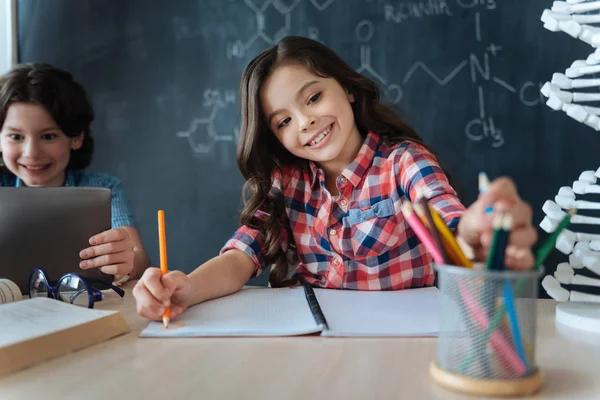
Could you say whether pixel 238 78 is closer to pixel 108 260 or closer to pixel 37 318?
pixel 108 260

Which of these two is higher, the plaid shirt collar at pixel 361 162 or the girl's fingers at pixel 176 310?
the plaid shirt collar at pixel 361 162

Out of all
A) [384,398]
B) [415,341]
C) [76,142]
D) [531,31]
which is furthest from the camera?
[531,31]

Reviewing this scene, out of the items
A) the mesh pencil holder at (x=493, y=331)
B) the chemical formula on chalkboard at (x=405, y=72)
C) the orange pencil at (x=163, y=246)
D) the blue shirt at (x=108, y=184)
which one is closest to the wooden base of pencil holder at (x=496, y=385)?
the mesh pencil holder at (x=493, y=331)

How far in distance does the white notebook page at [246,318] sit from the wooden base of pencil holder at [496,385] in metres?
0.24

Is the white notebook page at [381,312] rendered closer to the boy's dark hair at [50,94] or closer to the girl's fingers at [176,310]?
the girl's fingers at [176,310]

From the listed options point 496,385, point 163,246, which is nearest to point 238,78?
point 163,246

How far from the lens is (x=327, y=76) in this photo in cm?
133

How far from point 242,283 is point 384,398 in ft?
1.93

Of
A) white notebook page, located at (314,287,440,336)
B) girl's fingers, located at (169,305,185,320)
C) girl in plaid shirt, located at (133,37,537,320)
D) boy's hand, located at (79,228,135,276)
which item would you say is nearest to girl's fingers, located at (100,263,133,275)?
boy's hand, located at (79,228,135,276)

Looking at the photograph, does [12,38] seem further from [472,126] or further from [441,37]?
[472,126]

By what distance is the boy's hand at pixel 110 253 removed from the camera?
1.05 metres

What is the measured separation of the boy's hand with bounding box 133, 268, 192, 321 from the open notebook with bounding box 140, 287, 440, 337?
17 mm

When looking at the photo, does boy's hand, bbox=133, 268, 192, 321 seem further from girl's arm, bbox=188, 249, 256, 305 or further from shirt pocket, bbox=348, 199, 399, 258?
shirt pocket, bbox=348, 199, 399, 258

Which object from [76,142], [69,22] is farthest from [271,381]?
[69,22]
